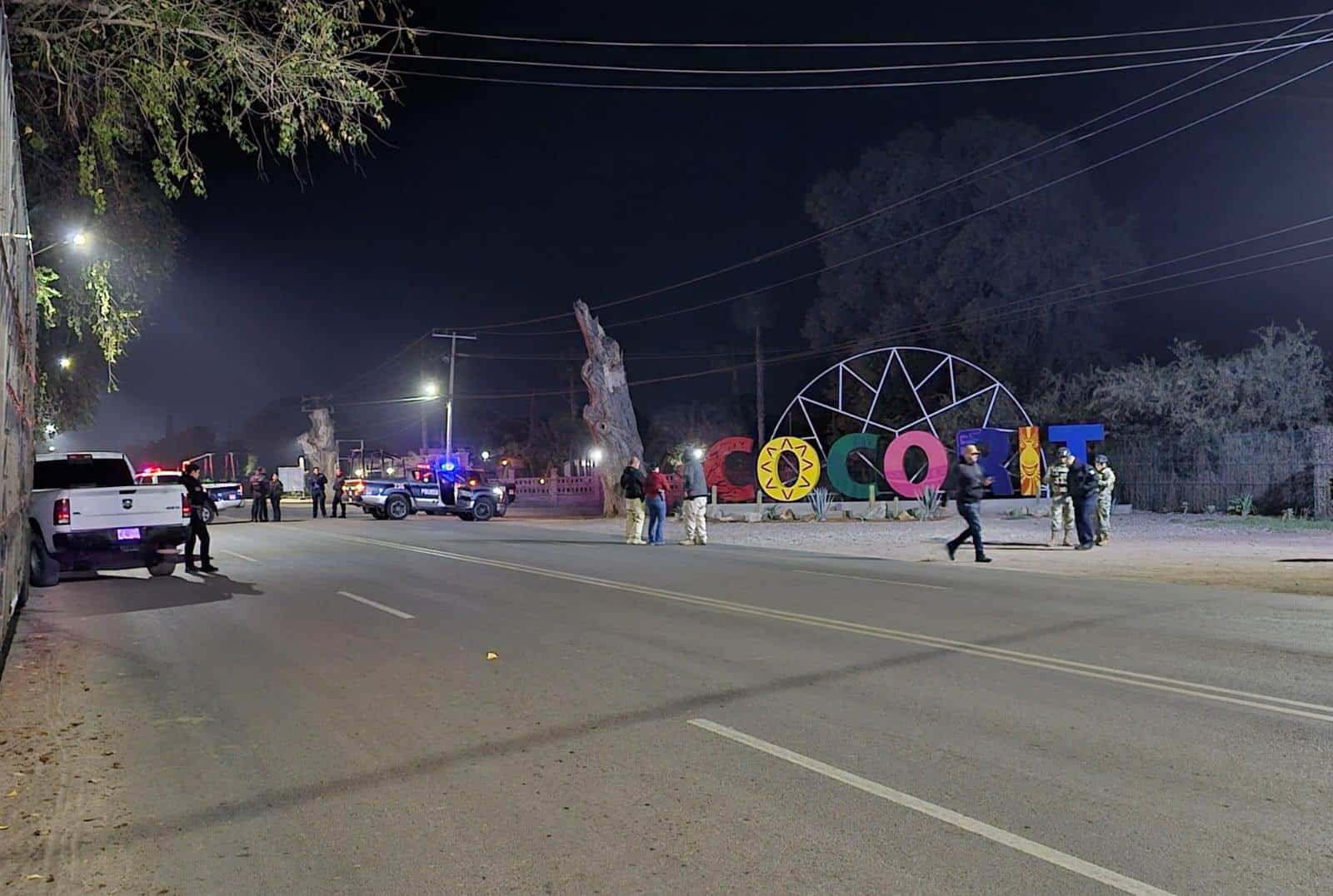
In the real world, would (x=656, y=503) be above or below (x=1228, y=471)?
below

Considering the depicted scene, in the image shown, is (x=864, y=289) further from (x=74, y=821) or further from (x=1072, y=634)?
(x=74, y=821)

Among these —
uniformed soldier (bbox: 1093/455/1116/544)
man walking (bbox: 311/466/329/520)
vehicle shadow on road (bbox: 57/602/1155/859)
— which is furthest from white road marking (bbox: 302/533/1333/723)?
man walking (bbox: 311/466/329/520)

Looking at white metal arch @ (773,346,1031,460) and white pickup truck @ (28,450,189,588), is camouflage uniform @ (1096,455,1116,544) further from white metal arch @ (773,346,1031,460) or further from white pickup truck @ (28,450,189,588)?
white pickup truck @ (28,450,189,588)

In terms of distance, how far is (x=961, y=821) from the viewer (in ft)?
15.8

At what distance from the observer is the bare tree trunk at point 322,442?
65.1 m

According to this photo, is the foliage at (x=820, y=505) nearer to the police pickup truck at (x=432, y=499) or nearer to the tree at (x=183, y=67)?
the police pickup truck at (x=432, y=499)

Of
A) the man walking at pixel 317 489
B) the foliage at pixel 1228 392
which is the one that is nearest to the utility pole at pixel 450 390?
the man walking at pixel 317 489

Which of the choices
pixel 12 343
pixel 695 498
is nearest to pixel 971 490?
pixel 695 498

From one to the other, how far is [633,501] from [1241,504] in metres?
18.5

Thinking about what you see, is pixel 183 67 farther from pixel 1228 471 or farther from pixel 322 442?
pixel 322 442

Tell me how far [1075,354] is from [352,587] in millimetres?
37803

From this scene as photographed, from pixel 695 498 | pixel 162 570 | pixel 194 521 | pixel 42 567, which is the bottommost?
pixel 162 570

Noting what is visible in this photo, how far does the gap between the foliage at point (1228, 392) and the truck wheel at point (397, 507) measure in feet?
80.6

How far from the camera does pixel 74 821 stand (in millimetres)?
5074
